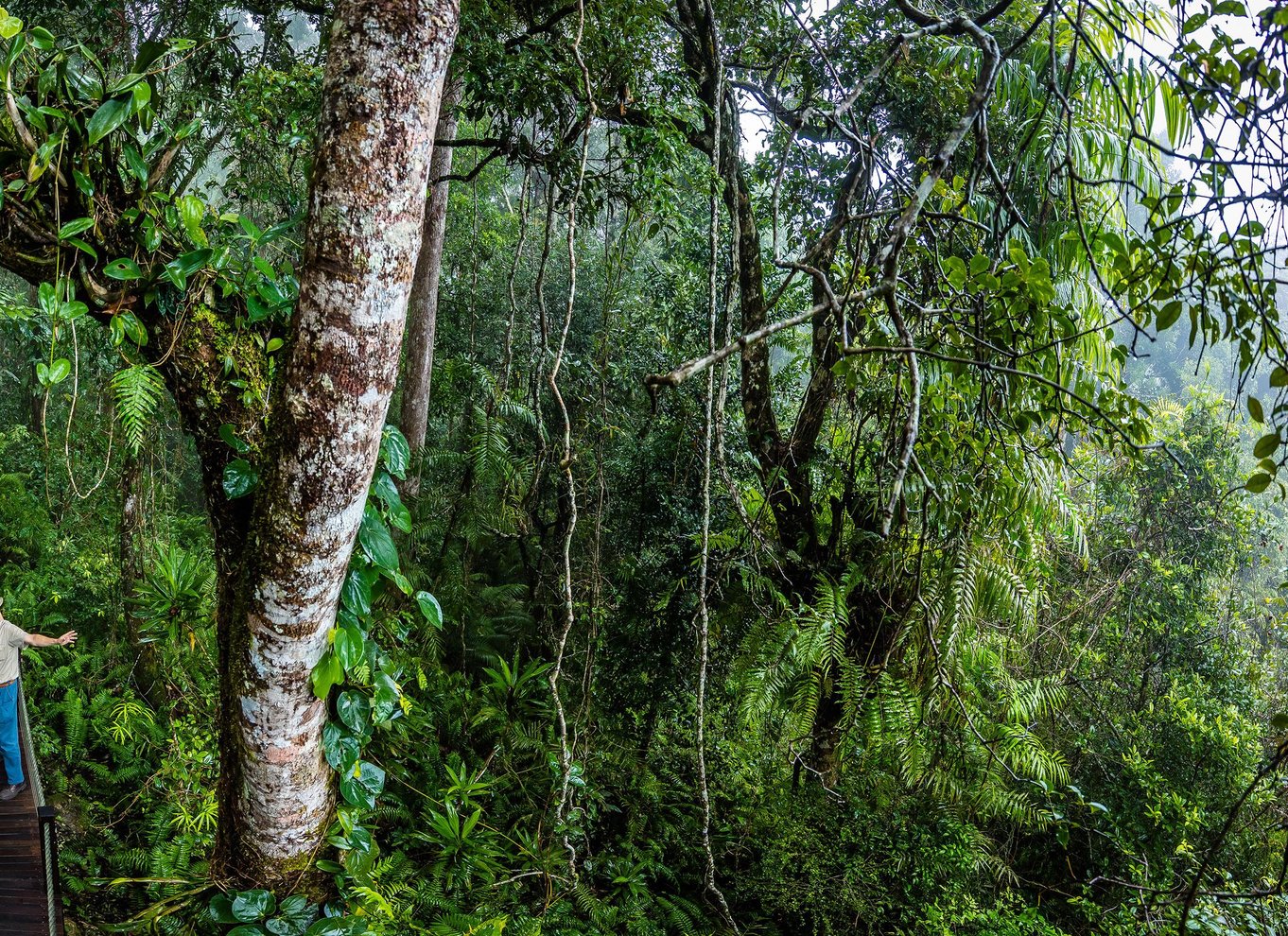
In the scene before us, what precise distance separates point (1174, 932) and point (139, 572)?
545 cm

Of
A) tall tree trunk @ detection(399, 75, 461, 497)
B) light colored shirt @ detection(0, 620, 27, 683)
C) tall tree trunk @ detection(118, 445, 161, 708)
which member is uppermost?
tall tree trunk @ detection(399, 75, 461, 497)

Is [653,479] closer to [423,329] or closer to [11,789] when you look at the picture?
[423,329]

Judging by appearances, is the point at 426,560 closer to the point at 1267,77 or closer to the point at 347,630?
the point at 347,630

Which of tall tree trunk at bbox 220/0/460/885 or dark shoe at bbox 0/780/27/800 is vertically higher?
tall tree trunk at bbox 220/0/460/885

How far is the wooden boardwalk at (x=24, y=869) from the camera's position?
9.03 feet

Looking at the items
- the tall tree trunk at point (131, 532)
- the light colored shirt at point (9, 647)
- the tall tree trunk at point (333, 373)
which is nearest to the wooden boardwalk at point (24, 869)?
the light colored shirt at point (9, 647)

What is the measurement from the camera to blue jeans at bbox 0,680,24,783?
3598mm

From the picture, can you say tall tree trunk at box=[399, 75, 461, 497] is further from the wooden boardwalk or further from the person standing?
the wooden boardwalk

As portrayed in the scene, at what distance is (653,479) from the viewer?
4.64 meters

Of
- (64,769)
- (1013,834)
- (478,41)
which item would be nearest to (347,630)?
(478,41)

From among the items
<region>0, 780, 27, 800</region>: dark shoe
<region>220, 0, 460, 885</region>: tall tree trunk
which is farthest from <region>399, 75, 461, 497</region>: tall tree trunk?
<region>220, 0, 460, 885</region>: tall tree trunk

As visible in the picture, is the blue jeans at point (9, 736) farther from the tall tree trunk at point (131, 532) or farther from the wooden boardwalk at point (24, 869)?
the tall tree trunk at point (131, 532)

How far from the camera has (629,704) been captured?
4.71 meters

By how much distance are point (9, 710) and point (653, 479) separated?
11.3 feet
